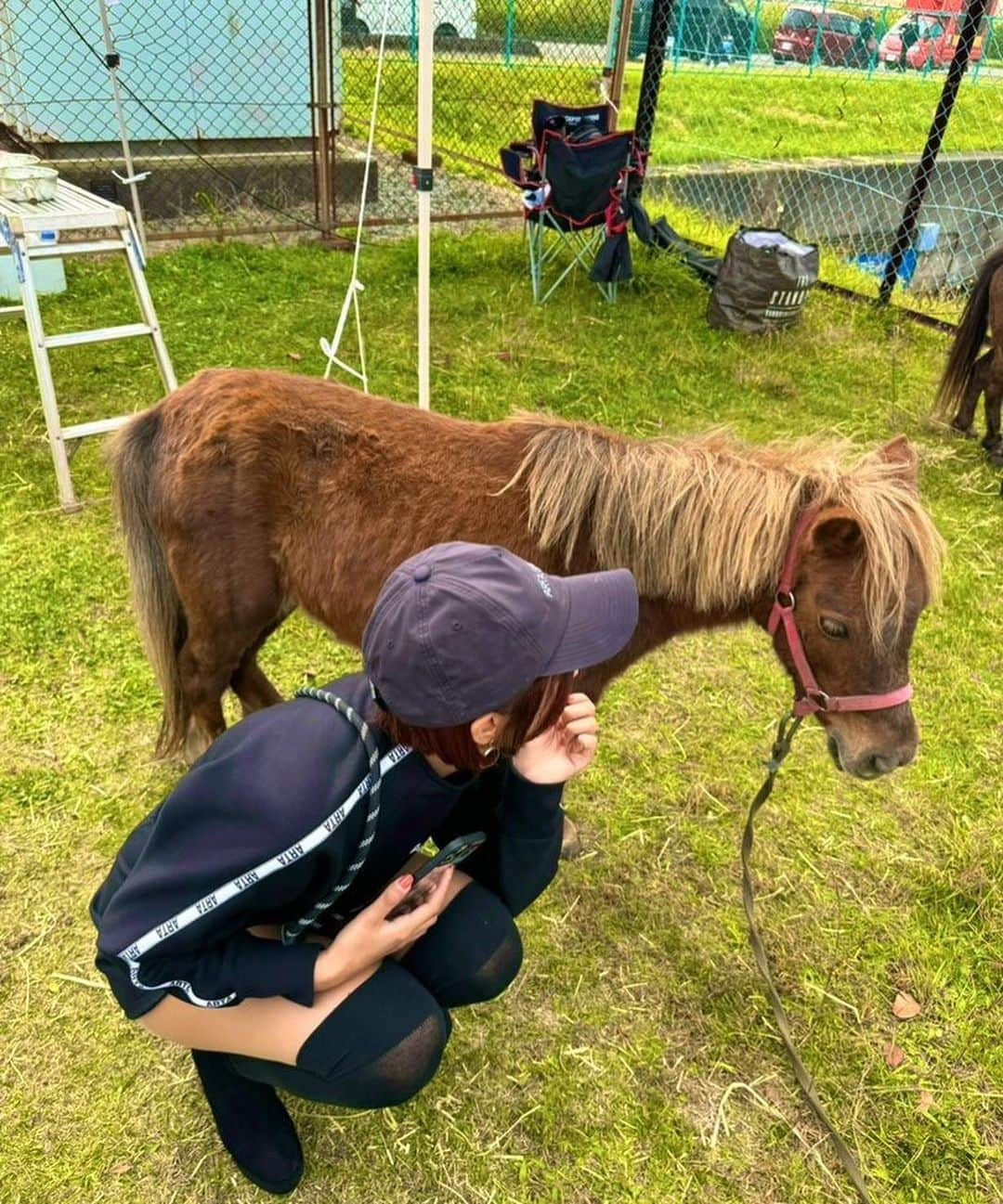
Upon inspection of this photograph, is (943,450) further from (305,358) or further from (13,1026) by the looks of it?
(13,1026)

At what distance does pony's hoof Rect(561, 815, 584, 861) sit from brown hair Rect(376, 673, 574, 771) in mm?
1178

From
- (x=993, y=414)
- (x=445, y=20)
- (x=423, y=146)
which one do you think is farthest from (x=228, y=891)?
(x=445, y=20)

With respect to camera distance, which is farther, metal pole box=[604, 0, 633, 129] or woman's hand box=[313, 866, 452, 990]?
metal pole box=[604, 0, 633, 129]

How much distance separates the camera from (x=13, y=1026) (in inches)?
79.5

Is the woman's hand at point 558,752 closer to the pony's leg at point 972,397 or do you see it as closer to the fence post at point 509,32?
the pony's leg at point 972,397

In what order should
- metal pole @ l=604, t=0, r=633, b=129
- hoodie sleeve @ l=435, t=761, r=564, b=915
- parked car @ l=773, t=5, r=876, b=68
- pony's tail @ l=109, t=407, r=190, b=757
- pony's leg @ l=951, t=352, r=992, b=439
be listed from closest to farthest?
hoodie sleeve @ l=435, t=761, r=564, b=915 → pony's tail @ l=109, t=407, r=190, b=757 → pony's leg @ l=951, t=352, r=992, b=439 → metal pole @ l=604, t=0, r=633, b=129 → parked car @ l=773, t=5, r=876, b=68

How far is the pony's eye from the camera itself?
1.94 meters

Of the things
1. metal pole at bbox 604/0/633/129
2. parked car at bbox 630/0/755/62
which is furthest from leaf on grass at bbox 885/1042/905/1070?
parked car at bbox 630/0/755/62

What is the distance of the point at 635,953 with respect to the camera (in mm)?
2314

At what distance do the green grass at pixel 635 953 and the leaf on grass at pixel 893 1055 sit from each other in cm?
2

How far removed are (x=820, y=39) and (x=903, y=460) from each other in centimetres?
1727

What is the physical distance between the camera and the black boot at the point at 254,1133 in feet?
5.57

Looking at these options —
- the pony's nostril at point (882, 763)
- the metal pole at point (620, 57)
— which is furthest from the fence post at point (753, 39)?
the pony's nostril at point (882, 763)

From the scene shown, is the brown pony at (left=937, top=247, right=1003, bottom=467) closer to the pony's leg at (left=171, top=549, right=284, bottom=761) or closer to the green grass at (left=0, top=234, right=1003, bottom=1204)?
the green grass at (left=0, top=234, right=1003, bottom=1204)
